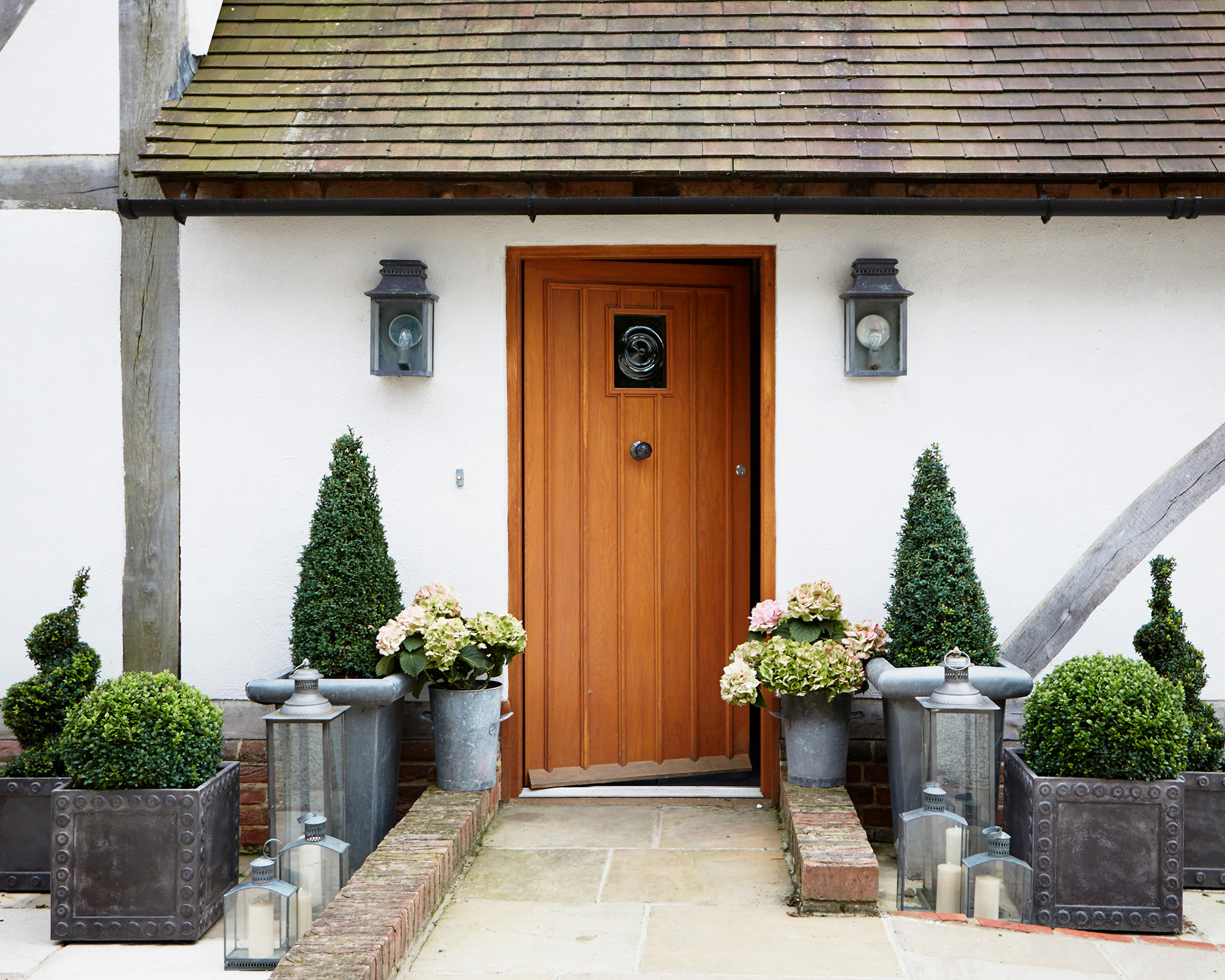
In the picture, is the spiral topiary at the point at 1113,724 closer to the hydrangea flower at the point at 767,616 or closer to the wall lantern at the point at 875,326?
the hydrangea flower at the point at 767,616

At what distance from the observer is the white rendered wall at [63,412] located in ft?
15.6

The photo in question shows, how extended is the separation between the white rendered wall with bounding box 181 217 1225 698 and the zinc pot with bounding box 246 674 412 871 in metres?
0.63

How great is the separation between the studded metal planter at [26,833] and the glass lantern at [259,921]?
1.24m

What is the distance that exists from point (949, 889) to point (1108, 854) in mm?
559

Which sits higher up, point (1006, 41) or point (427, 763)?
point (1006, 41)

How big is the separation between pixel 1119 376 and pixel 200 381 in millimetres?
4001

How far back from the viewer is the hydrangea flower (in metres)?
4.50

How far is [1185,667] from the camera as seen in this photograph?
410 cm

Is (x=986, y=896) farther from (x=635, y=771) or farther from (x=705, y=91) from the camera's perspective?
(x=705, y=91)

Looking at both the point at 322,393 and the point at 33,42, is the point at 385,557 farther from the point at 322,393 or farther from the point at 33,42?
the point at 33,42

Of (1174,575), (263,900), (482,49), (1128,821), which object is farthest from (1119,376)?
(263,900)

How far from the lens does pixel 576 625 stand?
200 inches

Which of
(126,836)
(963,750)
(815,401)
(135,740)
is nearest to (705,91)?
(815,401)

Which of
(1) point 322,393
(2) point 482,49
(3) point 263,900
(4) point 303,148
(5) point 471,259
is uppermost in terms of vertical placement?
(2) point 482,49
